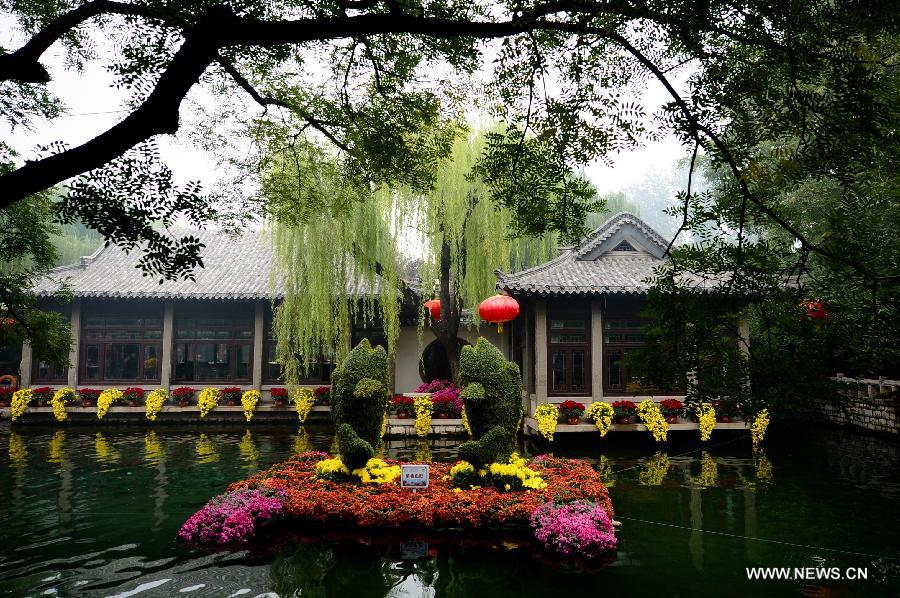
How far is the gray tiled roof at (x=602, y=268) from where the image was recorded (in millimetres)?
11031

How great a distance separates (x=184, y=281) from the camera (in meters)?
14.7

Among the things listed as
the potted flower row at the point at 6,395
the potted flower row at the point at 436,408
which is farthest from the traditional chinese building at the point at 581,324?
the potted flower row at the point at 6,395

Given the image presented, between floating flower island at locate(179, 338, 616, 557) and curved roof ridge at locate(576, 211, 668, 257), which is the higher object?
curved roof ridge at locate(576, 211, 668, 257)

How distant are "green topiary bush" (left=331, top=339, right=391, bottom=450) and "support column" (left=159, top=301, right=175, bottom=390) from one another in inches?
392

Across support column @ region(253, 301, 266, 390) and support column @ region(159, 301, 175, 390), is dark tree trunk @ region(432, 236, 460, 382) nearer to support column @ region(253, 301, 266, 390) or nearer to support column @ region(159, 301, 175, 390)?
support column @ region(253, 301, 266, 390)

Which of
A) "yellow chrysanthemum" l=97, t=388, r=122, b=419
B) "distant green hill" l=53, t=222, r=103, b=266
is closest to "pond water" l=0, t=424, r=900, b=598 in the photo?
"yellow chrysanthemum" l=97, t=388, r=122, b=419

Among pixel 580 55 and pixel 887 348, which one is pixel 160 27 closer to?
pixel 580 55

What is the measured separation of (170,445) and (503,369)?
8175mm

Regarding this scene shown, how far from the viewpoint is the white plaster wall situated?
1532cm

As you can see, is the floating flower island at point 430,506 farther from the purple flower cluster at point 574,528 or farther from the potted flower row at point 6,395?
the potted flower row at point 6,395

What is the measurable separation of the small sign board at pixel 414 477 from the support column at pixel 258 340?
9.73 meters

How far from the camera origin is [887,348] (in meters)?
2.04

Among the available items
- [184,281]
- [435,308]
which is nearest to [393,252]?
[435,308]

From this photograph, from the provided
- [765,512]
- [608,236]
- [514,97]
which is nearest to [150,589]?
[514,97]
